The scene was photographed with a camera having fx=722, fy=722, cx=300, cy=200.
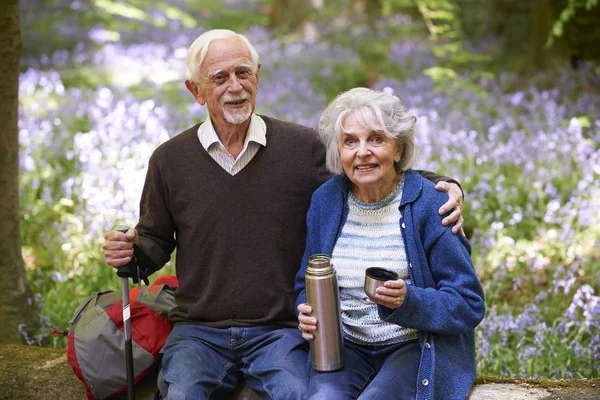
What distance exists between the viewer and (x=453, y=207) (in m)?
3.05

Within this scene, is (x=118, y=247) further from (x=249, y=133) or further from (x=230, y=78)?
(x=230, y=78)

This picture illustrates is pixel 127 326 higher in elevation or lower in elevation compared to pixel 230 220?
lower

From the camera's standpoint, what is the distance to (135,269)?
3334 millimetres

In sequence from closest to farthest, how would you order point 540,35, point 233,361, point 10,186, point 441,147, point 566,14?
1. point 233,361
2. point 10,186
3. point 566,14
4. point 441,147
5. point 540,35

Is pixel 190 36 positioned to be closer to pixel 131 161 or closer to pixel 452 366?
pixel 131 161

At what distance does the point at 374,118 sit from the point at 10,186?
2.38 m

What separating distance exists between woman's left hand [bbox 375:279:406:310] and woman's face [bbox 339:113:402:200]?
20.7 inches

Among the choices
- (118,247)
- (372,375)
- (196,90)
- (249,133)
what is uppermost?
(196,90)

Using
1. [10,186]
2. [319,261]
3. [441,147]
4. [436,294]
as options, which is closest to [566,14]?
[441,147]

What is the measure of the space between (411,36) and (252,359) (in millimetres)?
12874

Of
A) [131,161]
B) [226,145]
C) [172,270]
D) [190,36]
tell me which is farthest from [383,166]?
[190,36]

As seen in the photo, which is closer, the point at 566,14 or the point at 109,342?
the point at 109,342

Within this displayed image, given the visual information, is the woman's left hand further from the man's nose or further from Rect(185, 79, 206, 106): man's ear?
Rect(185, 79, 206, 106): man's ear

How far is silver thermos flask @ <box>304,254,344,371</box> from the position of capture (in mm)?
2893
